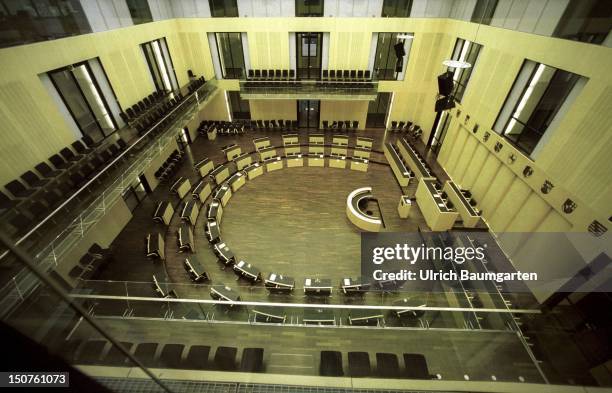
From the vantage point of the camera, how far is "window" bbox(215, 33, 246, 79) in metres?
15.9

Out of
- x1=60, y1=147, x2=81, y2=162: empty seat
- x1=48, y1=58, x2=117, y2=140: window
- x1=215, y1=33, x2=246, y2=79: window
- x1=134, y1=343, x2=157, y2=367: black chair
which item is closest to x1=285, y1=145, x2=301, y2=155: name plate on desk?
x1=215, y1=33, x2=246, y2=79: window

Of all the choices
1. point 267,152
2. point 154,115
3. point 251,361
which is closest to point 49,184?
point 154,115

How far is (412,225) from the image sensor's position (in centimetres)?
1110

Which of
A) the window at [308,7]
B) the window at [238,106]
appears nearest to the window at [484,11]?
the window at [308,7]

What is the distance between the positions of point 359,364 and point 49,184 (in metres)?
9.17

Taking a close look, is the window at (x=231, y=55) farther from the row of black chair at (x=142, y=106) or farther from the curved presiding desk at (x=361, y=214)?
the curved presiding desk at (x=361, y=214)

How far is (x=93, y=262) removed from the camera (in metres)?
8.38

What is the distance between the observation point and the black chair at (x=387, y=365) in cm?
539

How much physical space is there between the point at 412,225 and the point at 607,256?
18.0 ft

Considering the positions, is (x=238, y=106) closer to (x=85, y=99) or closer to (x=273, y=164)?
(x=273, y=164)

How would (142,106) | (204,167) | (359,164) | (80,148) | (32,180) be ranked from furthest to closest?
(359,164), (204,167), (142,106), (80,148), (32,180)

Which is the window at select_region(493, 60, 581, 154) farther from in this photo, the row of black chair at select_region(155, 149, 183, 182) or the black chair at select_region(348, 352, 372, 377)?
the row of black chair at select_region(155, 149, 183, 182)

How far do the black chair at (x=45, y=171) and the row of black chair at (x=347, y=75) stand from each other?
13.7 m

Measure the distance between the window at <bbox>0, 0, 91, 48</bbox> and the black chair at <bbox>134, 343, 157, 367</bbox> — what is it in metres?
8.28
